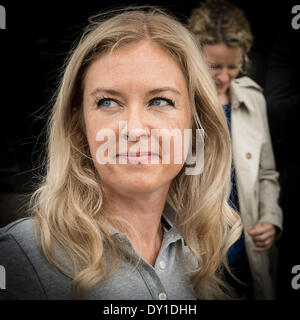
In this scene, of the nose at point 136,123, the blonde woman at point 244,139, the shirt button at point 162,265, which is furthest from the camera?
the blonde woman at point 244,139

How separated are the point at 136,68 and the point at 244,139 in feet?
1.90

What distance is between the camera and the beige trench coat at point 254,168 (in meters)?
1.22

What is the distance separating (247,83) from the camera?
1312 millimetres

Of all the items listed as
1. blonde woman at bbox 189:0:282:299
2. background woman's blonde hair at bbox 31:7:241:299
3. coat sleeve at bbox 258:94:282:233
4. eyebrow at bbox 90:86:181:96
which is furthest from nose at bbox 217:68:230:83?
eyebrow at bbox 90:86:181:96

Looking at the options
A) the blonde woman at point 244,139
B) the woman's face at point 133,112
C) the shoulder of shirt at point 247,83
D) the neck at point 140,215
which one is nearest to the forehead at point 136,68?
the woman's face at point 133,112

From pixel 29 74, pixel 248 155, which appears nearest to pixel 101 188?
pixel 29 74

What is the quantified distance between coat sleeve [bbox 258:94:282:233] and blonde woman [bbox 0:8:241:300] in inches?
10.9

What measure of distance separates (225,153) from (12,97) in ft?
2.00

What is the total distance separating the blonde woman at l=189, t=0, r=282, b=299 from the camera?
3.99 ft

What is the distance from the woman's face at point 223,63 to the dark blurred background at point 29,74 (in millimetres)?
178

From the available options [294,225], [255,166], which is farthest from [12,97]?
[294,225]

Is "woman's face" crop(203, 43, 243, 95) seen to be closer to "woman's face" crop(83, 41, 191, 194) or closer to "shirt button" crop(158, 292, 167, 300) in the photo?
"woman's face" crop(83, 41, 191, 194)

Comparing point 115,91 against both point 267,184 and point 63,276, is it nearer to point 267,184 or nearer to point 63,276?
point 63,276

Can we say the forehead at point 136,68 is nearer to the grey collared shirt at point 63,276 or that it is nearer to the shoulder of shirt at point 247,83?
the grey collared shirt at point 63,276
